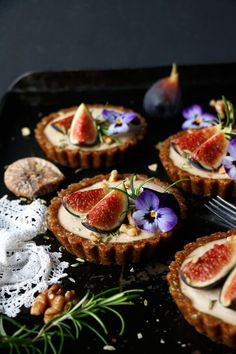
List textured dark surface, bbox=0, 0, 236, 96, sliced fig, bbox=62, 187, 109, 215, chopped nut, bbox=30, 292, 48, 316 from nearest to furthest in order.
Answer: chopped nut, bbox=30, 292, 48, 316 → sliced fig, bbox=62, 187, 109, 215 → textured dark surface, bbox=0, 0, 236, 96

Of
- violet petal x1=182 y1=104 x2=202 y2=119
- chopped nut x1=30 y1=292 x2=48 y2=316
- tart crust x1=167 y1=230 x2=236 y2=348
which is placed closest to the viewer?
tart crust x1=167 y1=230 x2=236 y2=348

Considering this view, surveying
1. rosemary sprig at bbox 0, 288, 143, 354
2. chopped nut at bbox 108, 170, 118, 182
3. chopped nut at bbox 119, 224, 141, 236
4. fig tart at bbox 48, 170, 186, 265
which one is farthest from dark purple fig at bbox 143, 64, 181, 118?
rosemary sprig at bbox 0, 288, 143, 354

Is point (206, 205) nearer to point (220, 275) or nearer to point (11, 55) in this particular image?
point (220, 275)

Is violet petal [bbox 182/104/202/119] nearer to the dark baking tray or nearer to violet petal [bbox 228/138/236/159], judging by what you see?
the dark baking tray

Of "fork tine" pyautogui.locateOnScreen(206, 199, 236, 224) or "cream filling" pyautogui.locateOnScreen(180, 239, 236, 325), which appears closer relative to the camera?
"cream filling" pyautogui.locateOnScreen(180, 239, 236, 325)

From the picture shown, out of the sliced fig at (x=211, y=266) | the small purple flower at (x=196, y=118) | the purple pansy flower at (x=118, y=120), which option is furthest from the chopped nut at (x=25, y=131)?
the sliced fig at (x=211, y=266)

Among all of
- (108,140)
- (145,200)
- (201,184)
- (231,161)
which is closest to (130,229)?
(145,200)

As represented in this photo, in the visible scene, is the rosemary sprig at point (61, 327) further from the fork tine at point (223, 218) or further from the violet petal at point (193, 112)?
the violet petal at point (193, 112)
